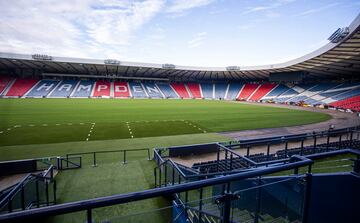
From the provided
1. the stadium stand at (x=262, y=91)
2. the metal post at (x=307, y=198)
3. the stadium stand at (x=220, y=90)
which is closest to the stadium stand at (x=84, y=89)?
the stadium stand at (x=220, y=90)

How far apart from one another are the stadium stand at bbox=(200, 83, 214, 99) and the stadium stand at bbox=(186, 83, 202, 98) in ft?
5.53

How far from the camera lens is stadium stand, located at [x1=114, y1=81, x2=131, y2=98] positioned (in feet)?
217

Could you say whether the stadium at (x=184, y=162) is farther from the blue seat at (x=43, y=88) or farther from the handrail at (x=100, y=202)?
the blue seat at (x=43, y=88)

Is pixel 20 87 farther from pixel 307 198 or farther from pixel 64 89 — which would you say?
pixel 307 198

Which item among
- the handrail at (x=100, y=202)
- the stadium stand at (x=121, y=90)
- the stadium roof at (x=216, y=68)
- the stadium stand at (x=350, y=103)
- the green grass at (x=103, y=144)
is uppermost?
the stadium roof at (x=216, y=68)

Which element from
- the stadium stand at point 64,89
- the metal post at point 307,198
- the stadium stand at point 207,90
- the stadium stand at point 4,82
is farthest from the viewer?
the stadium stand at point 207,90

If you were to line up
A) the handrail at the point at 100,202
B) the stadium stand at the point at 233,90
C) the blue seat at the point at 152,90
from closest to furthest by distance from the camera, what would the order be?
the handrail at the point at 100,202, the blue seat at the point at 152,90, the stadium stand at the point at 233,90

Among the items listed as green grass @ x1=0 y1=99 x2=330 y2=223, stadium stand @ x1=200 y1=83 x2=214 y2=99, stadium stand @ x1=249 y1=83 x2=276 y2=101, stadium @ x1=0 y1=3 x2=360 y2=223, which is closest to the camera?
stadium @ x1=0 y1=3 x2=360 y2=223

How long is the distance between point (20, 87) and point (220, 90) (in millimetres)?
61156

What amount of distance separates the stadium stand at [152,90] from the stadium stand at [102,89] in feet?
39.7

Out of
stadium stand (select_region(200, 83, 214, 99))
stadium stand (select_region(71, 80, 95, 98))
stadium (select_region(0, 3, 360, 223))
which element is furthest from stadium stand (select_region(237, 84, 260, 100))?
stadium stand (select_region(71, 80, 95, 98))

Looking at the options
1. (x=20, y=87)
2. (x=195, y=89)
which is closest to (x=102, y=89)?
(x=20, y=87)

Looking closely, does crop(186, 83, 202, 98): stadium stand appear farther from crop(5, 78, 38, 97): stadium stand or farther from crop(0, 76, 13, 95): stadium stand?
crop(0, 76, 13, 95): stadium stand

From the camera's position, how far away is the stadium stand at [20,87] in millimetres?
55825
